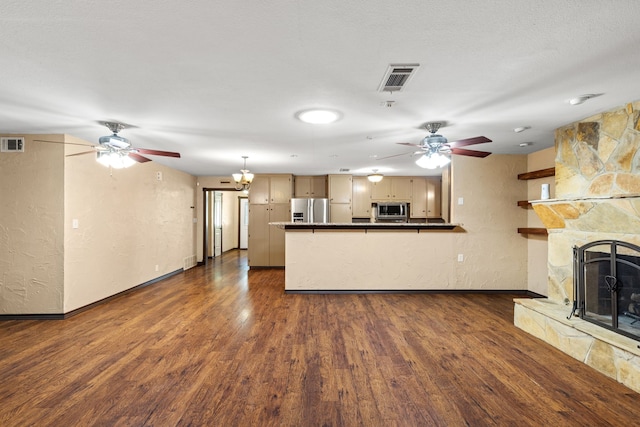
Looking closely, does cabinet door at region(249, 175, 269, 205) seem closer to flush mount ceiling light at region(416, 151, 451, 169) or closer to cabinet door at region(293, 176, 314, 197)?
cabinet door at region(293, 176, 314, 197)

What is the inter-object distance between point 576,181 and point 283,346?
3589mm

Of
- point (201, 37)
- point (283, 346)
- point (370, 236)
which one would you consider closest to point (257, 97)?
point (201, 37)

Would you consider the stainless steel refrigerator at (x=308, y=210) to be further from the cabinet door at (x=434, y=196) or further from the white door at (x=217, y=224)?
the white door at (x=217, y=224)

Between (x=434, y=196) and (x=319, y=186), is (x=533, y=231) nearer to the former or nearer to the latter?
(x=434, y=196)

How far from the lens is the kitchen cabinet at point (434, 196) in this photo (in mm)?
7500

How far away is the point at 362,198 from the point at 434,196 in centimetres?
182

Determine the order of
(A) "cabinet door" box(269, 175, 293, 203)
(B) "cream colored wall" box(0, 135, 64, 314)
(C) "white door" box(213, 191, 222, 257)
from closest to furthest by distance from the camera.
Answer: (B) "cream colored wall" box(0, 135, 64, 314)
(A) "cabinet door" box(269, 175, 293, 203)
(C) "white door" box(213, 191, 222, 257)

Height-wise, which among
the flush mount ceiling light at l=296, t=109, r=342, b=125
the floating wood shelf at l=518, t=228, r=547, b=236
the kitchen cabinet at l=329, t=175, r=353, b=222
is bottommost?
the floating wood shelf at l=518, t=228, r=547, b=236

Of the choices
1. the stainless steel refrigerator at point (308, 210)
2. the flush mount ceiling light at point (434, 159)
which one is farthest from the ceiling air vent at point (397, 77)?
the stainless steel refrigerator at point (308, 210)

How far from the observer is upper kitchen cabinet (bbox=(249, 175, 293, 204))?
7.34 meters

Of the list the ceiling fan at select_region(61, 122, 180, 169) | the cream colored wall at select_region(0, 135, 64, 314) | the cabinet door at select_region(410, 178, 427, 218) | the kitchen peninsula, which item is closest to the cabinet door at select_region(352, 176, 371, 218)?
the cabinet door at select_region(410, 178, 427, 218)

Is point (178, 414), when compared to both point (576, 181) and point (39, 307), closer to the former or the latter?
point (39, 307)

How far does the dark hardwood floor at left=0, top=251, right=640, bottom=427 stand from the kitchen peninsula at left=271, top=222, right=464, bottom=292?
2.71 ft

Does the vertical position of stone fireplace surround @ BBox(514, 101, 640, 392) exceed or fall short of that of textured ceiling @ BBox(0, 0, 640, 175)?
it falls short
